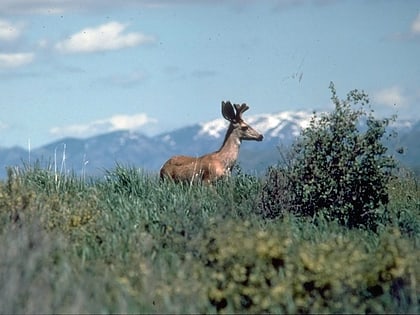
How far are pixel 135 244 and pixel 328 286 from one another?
6.98ft

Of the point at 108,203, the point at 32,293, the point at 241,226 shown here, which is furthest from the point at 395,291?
the point at 108,203

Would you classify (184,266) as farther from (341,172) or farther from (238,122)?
(238,122)

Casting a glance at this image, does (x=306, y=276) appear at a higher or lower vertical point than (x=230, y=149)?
lower

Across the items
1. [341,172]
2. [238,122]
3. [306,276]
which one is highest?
[238,122]

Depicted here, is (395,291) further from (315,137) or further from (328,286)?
(315,137)

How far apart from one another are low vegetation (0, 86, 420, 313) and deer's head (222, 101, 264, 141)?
6.26 m

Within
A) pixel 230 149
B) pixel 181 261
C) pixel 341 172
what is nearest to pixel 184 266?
pixel 181 261

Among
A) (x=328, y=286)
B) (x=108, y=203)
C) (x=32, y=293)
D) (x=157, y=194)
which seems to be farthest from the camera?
(x=157, y=194)

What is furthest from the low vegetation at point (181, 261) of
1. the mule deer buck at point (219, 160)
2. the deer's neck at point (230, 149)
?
the deer's neck at point (230, 149)

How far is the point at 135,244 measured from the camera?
1105 centimetres

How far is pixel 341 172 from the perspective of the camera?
15789 mm

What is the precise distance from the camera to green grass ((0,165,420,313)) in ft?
30.8

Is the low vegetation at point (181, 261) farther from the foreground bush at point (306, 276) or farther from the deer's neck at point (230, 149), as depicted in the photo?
the deer's neck at point (230, 149)

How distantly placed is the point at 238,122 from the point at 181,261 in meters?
9.98
